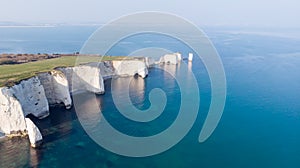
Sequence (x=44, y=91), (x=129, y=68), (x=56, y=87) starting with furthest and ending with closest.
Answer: (x=129, y=68), (x=56, y=87), (x=44, y=91)

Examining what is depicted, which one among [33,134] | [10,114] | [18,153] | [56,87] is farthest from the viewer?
[56,87]

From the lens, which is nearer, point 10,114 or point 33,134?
point 33,134

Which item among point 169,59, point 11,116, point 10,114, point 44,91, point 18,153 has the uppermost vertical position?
point 169,59

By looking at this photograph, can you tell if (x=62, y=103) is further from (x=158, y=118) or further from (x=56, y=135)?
(x=158, y=118)

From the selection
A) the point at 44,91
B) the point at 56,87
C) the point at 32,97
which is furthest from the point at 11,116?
the point at 56,87

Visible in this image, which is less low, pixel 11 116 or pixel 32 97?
pixel 32 97

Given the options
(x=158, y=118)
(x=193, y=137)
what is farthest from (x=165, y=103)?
(x=193, y=137)

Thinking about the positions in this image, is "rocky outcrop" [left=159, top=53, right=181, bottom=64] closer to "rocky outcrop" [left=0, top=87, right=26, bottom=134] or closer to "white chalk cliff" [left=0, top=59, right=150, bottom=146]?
"white chalk cliff" [left=0, top=59, right=150, bottom=146]

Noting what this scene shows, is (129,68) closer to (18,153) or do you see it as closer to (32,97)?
(32,97)
